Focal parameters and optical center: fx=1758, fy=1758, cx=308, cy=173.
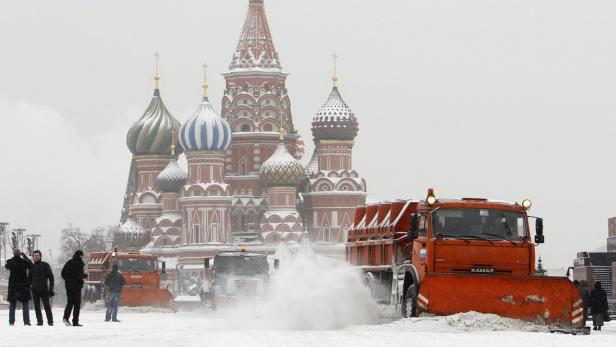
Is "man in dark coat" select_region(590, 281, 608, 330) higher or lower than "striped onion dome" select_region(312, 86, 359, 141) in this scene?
lower

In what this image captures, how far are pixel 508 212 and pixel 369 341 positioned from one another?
6.01 meters

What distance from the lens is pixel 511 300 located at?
28.3m

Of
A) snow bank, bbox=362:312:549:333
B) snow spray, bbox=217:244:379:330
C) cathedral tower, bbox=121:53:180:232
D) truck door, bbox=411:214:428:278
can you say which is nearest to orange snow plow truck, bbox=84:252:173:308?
snow spray, bbox=217:244:379:330

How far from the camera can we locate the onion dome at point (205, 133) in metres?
130

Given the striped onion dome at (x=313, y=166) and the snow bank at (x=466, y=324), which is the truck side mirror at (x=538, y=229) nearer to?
the snow bank at (x=466, y=324)

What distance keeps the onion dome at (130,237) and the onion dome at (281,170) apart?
43.0ft

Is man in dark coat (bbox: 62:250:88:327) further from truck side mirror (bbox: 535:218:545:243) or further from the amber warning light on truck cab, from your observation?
truck side mirror (bbox: 535:218:545:243)

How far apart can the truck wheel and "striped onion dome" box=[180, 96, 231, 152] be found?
10104 centimetres

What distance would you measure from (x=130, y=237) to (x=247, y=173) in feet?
37.1

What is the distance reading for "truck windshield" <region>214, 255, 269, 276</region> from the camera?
49812 mm

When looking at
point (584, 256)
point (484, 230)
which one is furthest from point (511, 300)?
point (584, 256)

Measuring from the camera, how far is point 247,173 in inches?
5325

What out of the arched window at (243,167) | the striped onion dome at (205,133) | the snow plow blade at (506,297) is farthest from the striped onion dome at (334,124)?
the snow plow blade at (506,297)

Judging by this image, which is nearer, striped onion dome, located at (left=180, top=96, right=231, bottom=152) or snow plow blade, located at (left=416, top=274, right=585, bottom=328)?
snow plow blade, located at (left=416, top=274, right=585, bottom=328)
